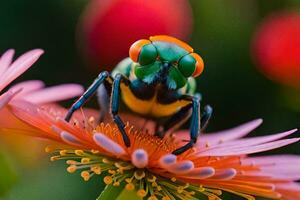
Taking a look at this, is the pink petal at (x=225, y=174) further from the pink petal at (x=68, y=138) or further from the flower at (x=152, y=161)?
the pink petal at (x=68, y=138)

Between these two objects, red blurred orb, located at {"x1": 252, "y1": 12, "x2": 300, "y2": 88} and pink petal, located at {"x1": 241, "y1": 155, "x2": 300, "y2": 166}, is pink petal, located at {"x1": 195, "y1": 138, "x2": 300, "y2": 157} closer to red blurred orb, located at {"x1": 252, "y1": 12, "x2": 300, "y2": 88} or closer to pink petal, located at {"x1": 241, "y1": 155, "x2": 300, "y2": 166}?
pink petal, located at {"x1": 241, "y1": 155, "x2": 300, "y2": 166}

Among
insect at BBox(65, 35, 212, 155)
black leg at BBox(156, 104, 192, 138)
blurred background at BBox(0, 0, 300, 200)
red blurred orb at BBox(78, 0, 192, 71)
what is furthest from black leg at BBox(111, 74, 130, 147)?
red blurred orb at BBox(78, 0, 192, 71)

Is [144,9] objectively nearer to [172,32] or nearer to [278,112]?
[172,32]

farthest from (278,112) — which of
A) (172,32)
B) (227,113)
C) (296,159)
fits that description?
(296,159)

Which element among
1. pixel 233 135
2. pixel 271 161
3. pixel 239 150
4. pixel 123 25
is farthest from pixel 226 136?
pixel 123 25

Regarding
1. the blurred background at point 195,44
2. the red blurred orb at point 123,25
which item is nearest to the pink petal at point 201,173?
the blurred background at point 195,44

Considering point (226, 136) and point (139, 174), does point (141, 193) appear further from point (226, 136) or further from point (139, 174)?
point (226, 136)

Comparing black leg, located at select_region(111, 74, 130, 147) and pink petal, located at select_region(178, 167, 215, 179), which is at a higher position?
black leg, located at select_region(111, 74, 130, 147)
